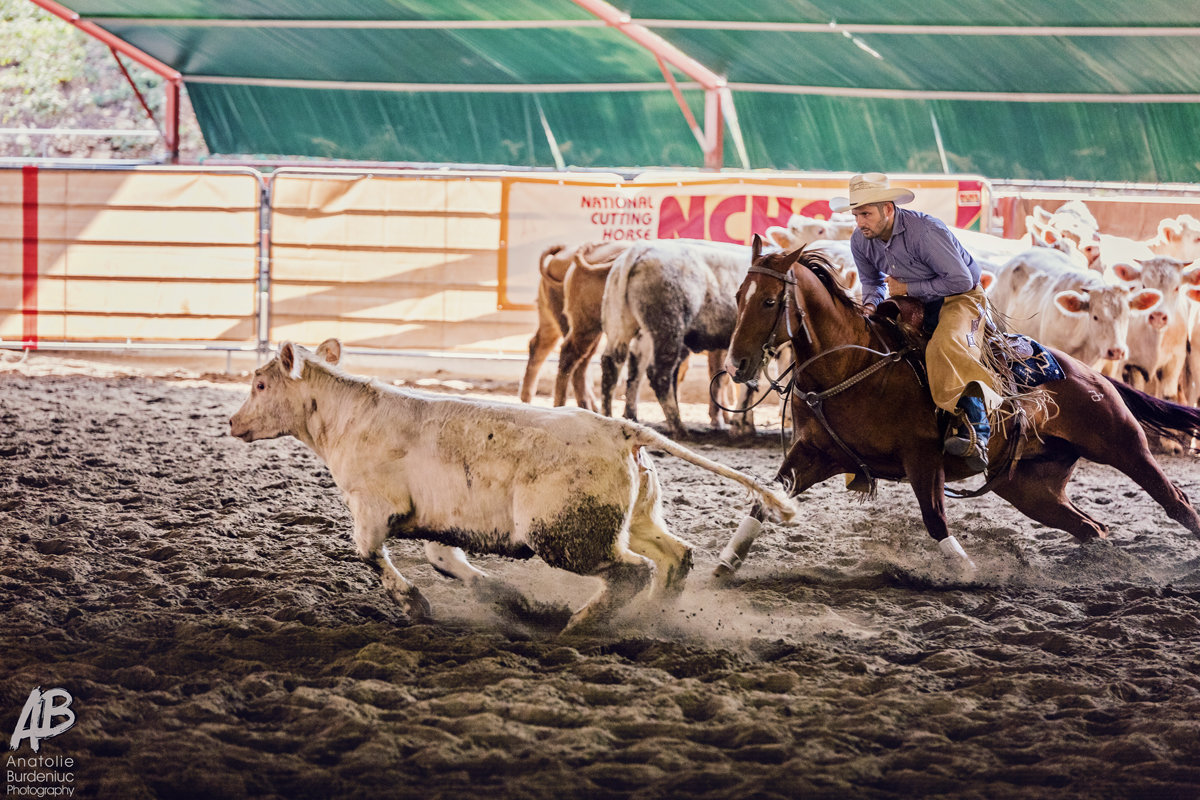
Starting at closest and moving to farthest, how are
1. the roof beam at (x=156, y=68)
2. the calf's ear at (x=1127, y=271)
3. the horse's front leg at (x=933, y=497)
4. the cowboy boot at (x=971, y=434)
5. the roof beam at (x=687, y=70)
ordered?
1. the cowboy boot at (x=971, y=434)
2. the horse's front leg at (x=933, y=497)
3. the calf's ear at (x=1127, y=271)
4. the roof beam at (x=687, y=70)
5. the roof beam at (x=156, y=68)

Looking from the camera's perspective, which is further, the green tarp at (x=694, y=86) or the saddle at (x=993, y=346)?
the green tarp at (x=694, y=86)

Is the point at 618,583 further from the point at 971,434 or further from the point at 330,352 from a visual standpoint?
the point at 971,434

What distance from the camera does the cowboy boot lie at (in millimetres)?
4746

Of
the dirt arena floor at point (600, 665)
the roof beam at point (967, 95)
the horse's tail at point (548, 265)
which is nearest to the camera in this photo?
the dirt arena floor at point (600, 665)

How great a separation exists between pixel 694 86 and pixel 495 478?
1005cm

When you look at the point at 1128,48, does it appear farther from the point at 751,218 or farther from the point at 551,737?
the point at 551,737

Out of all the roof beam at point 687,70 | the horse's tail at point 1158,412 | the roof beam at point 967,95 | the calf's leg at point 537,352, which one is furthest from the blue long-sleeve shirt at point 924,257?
the roof beam at point 967,95

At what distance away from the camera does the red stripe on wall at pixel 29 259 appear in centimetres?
1100

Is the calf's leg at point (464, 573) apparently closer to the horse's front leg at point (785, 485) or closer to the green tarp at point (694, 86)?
the horse's front leg at point (785, 485)

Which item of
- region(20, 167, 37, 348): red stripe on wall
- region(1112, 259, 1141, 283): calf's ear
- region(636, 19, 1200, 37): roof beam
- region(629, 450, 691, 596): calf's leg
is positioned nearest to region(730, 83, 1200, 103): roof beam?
region(636, 19, 1200, 37): roof beam

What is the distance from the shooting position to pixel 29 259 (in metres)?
11.1

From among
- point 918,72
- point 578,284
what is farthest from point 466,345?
point 918,72

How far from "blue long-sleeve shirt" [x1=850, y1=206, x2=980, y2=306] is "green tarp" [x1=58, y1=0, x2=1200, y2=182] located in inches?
233

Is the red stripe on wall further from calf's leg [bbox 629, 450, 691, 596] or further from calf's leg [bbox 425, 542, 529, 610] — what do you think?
calf's leg [bbox 629, 450, 691, 596]
